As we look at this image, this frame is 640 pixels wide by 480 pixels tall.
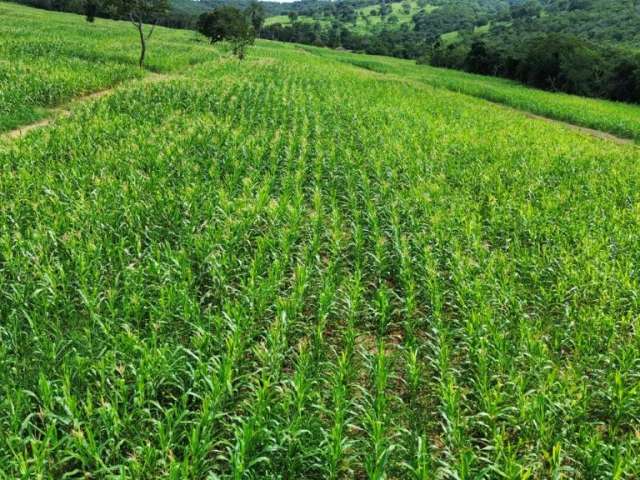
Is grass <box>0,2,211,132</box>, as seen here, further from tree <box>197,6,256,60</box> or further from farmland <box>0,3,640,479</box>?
tree <box>197,6,256,60</box>

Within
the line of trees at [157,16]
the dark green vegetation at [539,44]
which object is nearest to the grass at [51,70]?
the line of trees at [157,16]

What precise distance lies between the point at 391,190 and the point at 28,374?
8.50 meters

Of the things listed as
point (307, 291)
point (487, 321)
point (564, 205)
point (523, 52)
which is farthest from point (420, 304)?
point (523, 52)

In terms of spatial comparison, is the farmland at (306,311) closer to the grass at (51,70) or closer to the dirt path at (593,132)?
the grass at (51,70)

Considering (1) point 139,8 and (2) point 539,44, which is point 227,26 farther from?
(2) point 539,44

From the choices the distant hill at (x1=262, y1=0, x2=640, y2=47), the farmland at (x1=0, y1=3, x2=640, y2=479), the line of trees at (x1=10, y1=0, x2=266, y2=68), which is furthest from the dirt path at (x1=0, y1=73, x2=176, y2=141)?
the distant hill at (x1=262, y1=0, x2=640, y2=47)

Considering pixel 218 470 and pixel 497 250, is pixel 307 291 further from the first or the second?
pixel 497 250

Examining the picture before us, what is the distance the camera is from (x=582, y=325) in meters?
6.11

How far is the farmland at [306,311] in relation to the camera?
13.4ft

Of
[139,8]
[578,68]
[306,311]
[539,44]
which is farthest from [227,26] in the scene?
[306,311]

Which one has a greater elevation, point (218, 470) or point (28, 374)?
point (28, 374)

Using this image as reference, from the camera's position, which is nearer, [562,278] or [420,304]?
[420,304]

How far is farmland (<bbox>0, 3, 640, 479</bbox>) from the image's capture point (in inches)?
161

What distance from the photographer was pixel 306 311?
657 cm
